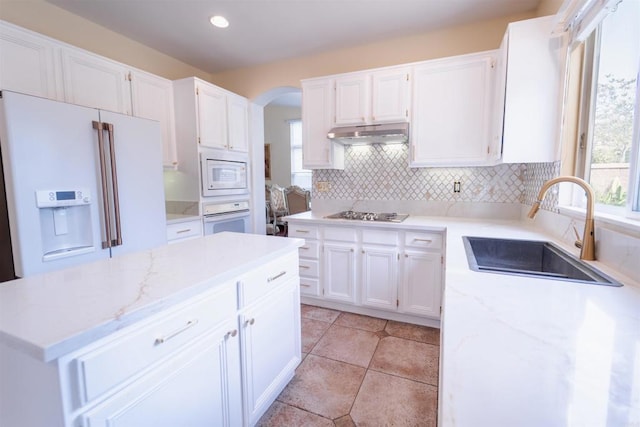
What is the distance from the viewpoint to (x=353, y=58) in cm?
306

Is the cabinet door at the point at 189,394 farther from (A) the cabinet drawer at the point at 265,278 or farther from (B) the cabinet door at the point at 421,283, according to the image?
(B) the cabinet door at the point at 421,283

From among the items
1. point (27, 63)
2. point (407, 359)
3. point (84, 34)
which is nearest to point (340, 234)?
point (407, 359)

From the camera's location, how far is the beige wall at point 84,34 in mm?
2125

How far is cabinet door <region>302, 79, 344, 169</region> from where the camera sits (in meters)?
2.87

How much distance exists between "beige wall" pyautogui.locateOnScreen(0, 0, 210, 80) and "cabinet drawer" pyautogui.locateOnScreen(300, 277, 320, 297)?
2734 mm

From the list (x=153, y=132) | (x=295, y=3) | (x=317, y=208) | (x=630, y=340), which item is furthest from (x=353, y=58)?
(x=630, y=340)

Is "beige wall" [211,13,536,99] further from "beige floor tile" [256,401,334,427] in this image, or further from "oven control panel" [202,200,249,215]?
"beige floor tile" [256,401,334,427]

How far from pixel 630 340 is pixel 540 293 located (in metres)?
0.26

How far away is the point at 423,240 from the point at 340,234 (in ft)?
2.33

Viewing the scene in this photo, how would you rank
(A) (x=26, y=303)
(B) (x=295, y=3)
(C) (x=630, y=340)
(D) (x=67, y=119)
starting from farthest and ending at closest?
1. (B) (x=295, y=3)
2. (D) (x=67, y=119)
3. (A) (x=26, y=303)
4. (C) (x=630, y=340)

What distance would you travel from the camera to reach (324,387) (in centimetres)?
174

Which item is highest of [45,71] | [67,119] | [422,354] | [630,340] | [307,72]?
[307,72]

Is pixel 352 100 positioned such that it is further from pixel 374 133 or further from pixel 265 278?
pixel 265 278

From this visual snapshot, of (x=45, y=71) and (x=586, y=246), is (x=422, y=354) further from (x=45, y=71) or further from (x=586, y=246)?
(x=45, y=71)
